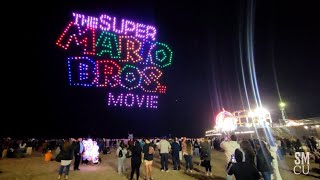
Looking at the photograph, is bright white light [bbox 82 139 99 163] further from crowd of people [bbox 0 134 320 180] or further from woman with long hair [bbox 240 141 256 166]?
woman with long hair [bbox 240 141 256 166]

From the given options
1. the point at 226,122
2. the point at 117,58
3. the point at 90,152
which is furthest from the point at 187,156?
the point at 226,122

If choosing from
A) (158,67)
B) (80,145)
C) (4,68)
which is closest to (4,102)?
(4,68)

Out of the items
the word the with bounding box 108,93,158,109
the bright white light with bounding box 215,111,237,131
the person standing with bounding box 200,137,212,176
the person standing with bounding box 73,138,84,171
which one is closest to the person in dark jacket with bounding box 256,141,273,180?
the person standing with bounding box 200,137,212,176

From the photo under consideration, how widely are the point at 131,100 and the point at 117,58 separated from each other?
4.63m

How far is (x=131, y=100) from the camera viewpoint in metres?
25.2

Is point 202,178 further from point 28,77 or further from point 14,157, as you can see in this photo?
point 28,77

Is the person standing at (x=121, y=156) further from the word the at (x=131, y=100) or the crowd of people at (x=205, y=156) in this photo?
the word the at (x=131, y=100)

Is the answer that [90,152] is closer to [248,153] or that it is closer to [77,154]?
[77,154]

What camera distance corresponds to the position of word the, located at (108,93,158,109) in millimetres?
24656

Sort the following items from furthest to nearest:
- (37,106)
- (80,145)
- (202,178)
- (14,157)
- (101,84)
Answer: (37,106) → (101,84) → (14,157) → (80,145) → (202,178)

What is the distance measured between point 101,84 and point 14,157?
29.7 ft

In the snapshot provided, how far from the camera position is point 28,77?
3947 centimetres

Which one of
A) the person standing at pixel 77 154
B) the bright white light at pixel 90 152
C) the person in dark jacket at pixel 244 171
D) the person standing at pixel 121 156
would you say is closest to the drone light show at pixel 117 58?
the bright white light at pixel 90 152

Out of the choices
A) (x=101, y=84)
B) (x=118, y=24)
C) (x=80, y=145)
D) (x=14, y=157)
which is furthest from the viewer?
(x=118, y=24)
